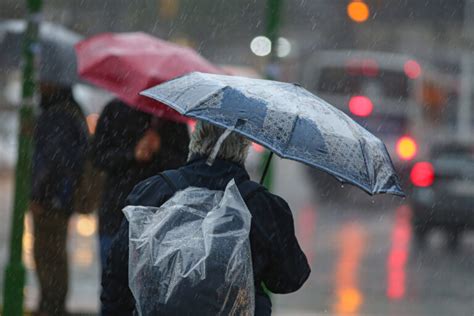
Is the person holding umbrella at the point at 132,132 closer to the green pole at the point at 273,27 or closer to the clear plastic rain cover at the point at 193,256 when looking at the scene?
the green pole at the point at 273,27

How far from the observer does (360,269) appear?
14.2 meters

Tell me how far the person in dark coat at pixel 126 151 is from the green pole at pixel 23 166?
82 centimetres

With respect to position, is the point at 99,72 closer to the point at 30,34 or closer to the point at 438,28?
the point at 30,34

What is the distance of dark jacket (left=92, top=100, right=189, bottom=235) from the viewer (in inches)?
279

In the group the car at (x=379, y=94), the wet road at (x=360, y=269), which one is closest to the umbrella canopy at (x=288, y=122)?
the wet road at (x=360, y=269)

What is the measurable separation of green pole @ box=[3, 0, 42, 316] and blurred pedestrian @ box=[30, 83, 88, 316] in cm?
26

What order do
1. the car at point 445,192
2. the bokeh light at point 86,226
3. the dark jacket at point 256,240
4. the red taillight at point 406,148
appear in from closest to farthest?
1. the dark jacket at point 256,240
2. the bokeh light at point 86,226
3. the car at point 445,192
4. the red taillight at point 406,148

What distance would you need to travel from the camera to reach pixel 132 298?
14.0ft

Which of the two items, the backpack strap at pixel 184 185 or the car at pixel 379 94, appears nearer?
the backpack strap at pixel 184 185

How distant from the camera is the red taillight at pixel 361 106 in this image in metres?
27.8

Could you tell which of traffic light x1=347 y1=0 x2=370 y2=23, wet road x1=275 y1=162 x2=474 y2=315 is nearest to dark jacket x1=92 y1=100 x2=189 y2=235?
wet road x1=275 y1=162 x2=474 y2=315

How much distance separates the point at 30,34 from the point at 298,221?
41.1 feet

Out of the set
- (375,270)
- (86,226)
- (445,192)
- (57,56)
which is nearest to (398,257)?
(375,270)

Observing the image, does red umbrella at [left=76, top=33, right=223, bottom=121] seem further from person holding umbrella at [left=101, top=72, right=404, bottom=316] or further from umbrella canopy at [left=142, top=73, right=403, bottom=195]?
person holding umbrella at [left=101, top=72, right=404, bottom=316]
